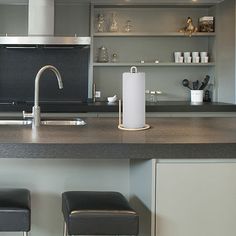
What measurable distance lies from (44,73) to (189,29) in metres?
1.69

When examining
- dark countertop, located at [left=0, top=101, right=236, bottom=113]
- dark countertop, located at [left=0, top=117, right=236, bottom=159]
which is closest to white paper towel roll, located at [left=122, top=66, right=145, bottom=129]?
dark countertop, located at [left=0, top=117, right=236, bottom=159]

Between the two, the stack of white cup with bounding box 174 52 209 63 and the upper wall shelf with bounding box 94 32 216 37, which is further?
the stack of white cup with bounding box 174 52 209 63

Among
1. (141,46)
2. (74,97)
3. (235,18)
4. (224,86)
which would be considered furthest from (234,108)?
(74,97)

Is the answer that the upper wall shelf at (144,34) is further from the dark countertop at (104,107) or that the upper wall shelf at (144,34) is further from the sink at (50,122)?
the sink at (50,122)

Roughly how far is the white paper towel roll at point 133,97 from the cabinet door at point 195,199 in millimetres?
502

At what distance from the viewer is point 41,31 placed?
4.44m

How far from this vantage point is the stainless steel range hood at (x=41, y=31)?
4.34 m

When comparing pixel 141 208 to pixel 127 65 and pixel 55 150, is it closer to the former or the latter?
pixel 55 150

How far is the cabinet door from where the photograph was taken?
1.95 m

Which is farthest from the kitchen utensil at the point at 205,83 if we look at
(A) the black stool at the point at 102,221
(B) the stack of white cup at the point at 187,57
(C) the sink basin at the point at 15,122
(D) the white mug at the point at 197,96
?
(A) the black stool at the point at 102,221

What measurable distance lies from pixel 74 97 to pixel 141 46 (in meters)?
0.97

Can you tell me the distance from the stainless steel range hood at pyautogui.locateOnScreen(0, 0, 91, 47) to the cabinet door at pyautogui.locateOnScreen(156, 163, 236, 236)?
269cm

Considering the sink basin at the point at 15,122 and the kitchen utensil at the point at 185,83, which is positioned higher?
the kitchen utensil at the point at 185,83

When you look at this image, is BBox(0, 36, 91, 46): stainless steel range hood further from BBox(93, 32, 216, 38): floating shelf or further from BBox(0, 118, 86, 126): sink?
BBox(0, 118, 86, 126): sink
